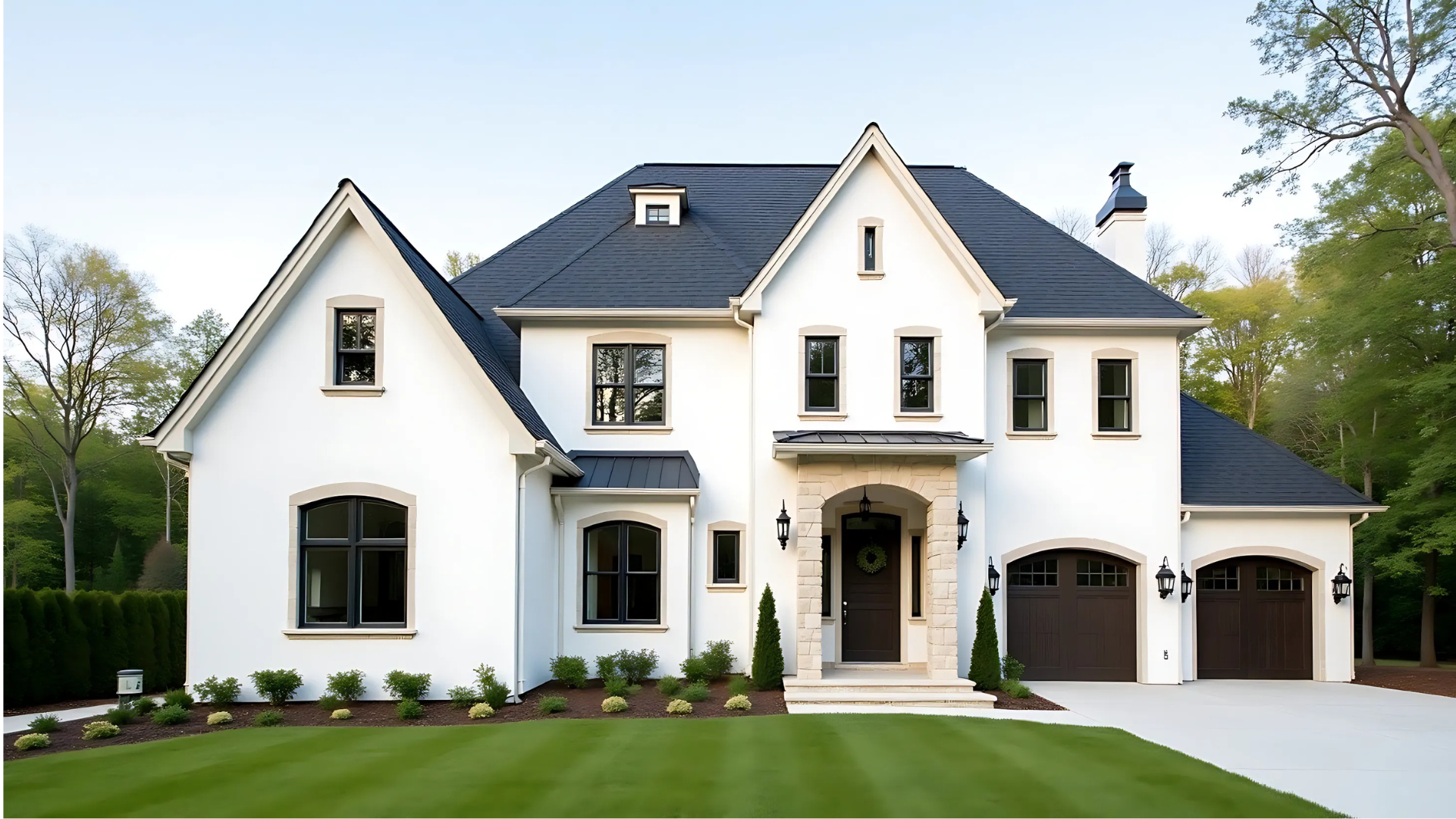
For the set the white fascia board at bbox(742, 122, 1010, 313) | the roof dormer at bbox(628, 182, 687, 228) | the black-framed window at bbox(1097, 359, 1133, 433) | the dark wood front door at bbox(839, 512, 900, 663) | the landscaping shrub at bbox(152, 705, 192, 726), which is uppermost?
the roof dormer at bbox(628, 182, 687, 228)

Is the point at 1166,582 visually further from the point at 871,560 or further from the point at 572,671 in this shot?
the point at 572,671

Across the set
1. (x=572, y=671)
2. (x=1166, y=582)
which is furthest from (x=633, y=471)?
(x=1166, y=582)

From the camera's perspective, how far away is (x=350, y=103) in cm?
1886

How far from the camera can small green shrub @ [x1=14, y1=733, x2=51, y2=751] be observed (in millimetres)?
10562

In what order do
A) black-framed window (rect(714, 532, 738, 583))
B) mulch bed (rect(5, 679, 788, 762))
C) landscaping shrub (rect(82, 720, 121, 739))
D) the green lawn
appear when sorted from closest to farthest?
the green lawn < landscaping shrub (rect(82, 720, 121, 739)) < mulch bed (rect(5, 679, 788, 762)) < black-framed window (rect(714, 532, 738, 583))

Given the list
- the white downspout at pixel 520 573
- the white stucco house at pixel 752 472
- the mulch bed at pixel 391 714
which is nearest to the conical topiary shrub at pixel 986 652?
the white stucco house at pixel 752 472

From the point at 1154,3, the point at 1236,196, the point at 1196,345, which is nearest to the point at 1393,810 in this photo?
the point at 1154,3

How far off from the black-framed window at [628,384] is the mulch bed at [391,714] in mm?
5236

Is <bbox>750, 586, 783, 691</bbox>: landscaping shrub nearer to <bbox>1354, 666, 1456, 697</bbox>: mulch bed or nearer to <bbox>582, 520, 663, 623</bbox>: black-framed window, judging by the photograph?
<bbox>582, 520, 663, 623</bbox>: black-framed window

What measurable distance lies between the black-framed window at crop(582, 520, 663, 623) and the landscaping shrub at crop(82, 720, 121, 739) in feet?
23.3

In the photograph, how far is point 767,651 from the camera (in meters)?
14.7

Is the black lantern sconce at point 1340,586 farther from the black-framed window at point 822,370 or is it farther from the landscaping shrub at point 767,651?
the landscaping shrub at point 767,651

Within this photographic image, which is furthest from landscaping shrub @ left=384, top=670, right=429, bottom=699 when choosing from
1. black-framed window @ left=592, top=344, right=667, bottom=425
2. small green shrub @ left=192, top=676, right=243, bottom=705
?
black-framed window @ left=592, top=344, right=667, bottom=425

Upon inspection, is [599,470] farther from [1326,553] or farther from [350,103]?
[1326,553]
